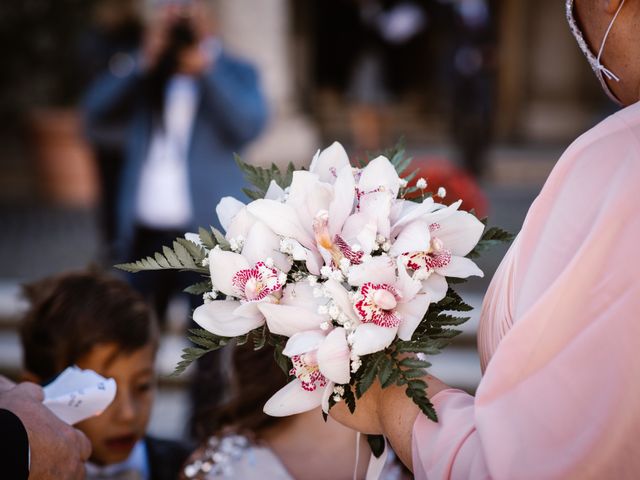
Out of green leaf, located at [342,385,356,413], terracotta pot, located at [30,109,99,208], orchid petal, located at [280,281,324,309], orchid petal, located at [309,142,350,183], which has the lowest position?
terracotta pot, located at [30,109,99,208]

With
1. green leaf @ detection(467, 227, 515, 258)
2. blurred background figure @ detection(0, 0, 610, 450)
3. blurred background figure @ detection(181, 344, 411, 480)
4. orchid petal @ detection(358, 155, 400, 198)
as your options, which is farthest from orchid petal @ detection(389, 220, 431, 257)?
blurred background figure @ detection(0, 0, 610, 450)

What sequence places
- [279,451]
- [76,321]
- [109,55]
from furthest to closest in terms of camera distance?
1. [109,55]
2. [76,321]
3. [279,451]

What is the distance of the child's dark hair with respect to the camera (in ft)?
7.68

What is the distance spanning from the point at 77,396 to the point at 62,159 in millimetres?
7362

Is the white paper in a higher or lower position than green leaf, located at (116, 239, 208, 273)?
lower

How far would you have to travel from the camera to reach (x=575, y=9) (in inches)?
55.3

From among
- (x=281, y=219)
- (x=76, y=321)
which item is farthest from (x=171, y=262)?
(x=76, y=321)

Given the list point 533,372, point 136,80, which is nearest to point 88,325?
point 533,372

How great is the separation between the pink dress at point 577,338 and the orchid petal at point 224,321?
422mm

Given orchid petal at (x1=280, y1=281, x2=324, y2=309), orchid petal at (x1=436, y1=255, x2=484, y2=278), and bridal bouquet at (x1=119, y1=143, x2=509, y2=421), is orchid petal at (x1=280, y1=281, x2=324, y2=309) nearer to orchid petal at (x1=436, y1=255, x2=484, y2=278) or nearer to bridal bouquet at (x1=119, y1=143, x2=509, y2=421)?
bridal bouquet at (x1=119, y1=143, x2=509, y2=421)

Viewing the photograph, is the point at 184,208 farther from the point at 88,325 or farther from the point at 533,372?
the point at 533,372

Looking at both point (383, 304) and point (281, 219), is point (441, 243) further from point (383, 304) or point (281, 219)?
point (281, 219)

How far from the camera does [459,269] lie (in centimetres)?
145

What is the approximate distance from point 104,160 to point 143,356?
133 inches
